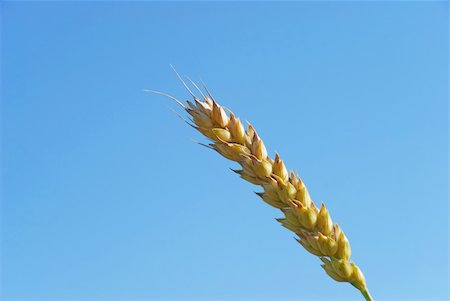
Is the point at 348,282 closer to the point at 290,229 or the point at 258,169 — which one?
the point at 290,229

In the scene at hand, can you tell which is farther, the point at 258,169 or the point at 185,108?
the point at 185,108

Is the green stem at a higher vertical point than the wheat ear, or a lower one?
lower

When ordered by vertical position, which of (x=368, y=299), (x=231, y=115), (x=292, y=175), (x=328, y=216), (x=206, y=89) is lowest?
(x=368, y=299)

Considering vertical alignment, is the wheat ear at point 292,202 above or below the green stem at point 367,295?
above

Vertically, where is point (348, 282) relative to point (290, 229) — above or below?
below

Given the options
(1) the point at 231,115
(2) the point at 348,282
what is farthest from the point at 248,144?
(2) the point at 348,282

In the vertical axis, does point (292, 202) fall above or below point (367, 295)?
above

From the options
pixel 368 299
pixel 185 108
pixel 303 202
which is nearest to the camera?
pixel 368 299

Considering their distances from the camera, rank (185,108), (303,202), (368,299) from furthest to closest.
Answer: (185,108)
(303,202)
(368,299)
